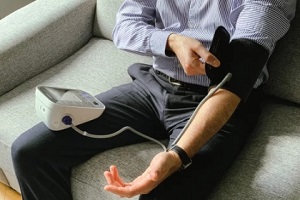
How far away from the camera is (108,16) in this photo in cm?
163

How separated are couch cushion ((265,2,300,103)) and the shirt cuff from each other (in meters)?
0.36

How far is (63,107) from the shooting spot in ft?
3.60

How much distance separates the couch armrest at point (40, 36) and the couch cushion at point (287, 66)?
0.76 meters

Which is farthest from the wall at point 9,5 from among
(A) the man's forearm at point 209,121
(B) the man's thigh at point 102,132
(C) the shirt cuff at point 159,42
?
(A) the man's forearm at point 209,121

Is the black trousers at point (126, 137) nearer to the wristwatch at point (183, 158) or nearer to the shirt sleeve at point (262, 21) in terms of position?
the wristwatch at point (183, 158)

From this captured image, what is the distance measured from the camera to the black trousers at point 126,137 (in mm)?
1086

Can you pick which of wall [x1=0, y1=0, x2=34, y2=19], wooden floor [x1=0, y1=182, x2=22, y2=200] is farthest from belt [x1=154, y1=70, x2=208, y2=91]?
wall [x1=0, y1=0, x2=34, y2=19]

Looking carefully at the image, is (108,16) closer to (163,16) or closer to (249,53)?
(163,16)

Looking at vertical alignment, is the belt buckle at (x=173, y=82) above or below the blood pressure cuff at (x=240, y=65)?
below

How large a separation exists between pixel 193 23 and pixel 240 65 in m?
0.25

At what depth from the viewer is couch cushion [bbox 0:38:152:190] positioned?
1287 mm

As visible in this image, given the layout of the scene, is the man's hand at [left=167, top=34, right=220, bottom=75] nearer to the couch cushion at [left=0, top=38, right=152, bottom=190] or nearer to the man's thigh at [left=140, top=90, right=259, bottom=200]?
the man's thigh at [left=140, top=90, right=259, bottom=200]

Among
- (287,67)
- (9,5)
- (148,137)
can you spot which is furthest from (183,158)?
(9,5)

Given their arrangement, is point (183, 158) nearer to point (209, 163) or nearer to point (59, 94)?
point (209, 163)
